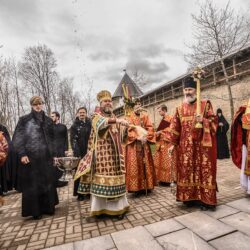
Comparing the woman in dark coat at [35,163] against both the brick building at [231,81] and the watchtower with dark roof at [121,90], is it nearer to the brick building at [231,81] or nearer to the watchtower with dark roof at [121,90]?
the brick building at [231,81]

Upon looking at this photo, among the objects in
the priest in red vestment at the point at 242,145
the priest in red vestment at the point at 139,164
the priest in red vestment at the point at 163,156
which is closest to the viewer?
the priest in red vestment at the point at 242,145

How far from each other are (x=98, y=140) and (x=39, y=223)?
1.72 meters

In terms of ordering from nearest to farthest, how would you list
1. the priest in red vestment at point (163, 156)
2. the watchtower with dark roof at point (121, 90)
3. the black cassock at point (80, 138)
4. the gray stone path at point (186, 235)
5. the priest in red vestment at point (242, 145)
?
the gray stone path at point (186, 235)
the priest in red vestment at point (242, 145)
the black cassock at point (80, 138)
the priest in red vestment at point (163, 156)
the watchtower with dark roof at point (121, 90)

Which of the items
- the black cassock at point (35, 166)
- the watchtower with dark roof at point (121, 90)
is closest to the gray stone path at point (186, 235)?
the black cassock at point (35, 166)

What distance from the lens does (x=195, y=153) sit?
4.16 meters

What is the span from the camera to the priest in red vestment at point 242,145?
4.51 metres

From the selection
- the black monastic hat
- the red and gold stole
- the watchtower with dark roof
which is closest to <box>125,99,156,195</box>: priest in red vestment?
the black monastic hat

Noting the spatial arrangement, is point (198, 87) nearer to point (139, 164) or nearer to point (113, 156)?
point (113, 156)

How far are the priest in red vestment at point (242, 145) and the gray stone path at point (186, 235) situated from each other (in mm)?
966

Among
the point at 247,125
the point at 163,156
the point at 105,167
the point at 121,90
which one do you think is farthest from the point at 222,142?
the point at 121,90

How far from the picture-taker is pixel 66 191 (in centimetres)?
652

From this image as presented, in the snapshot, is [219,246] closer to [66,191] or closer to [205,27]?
[66,191]

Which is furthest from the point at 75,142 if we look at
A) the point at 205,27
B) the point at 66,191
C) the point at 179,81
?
the point at 179,81

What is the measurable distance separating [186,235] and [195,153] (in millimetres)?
1474
